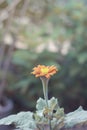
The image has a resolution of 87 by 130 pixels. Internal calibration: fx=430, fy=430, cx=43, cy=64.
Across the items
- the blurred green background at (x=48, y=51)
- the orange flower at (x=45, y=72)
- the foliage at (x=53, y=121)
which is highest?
the blurred green background at (x=48, y=51)

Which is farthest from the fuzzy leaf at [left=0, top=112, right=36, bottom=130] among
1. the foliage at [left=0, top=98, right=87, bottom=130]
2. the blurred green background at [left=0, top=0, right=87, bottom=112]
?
the blurred green background at [left=0, top=0, right=87, bottom=112]

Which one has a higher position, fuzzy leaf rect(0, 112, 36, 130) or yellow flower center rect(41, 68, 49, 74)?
yellow flower center rect(41, 68, 49, 74)

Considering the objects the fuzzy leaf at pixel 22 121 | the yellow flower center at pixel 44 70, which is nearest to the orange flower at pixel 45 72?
the yellow flower center at pixel 44 70

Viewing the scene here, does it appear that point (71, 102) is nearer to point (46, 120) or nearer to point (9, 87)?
point (9, 87)

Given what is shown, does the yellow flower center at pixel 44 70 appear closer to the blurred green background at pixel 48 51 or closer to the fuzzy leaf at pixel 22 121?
the fuzzy leaf at pixel 22 121

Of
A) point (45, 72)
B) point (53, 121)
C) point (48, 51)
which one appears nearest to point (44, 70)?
point (45, 72)

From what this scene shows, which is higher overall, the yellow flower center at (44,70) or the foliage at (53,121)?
the yellow flower center at (44,70)

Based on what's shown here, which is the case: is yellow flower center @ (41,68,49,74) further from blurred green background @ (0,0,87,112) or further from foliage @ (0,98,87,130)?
blurred green background @ (0,0,87,112)

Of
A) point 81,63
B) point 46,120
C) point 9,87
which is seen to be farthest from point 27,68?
point 46,120
